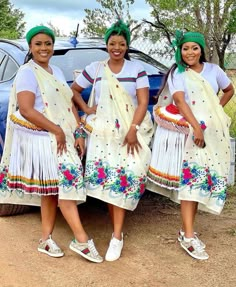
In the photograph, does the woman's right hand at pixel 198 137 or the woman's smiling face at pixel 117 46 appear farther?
the woman's smiling face at pixel 117 46

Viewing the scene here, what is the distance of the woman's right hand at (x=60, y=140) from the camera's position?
3.69 metres

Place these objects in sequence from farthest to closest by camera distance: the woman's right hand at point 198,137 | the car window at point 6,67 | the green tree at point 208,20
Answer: the green tree at point 208,20 < the car window at point 6,67 < the woman's right hand at point 198,137

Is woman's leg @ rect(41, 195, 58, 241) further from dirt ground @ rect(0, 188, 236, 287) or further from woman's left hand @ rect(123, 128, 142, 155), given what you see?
woman's left hand @ rect(123, 128, 142, 155)

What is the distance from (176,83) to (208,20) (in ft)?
18.2

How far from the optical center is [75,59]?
484cm

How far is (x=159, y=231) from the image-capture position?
450 centimetres

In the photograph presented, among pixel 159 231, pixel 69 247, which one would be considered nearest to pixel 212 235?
pixel 159 231

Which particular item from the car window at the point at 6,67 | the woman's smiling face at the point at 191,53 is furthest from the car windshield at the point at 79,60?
the woman's smiling face at the point at 191,53

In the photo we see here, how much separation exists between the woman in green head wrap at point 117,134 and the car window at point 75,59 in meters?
0.80

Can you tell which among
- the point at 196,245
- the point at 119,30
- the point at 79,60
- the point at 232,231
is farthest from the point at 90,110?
the point at 232,231

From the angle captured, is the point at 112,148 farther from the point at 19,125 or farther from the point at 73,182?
the point at 19,125

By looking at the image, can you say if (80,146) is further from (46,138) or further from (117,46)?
(117,46)

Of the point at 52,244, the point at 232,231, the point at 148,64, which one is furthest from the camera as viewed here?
the point at 148,64

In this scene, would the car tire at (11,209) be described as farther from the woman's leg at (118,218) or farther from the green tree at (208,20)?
the green tree at (208,20)
